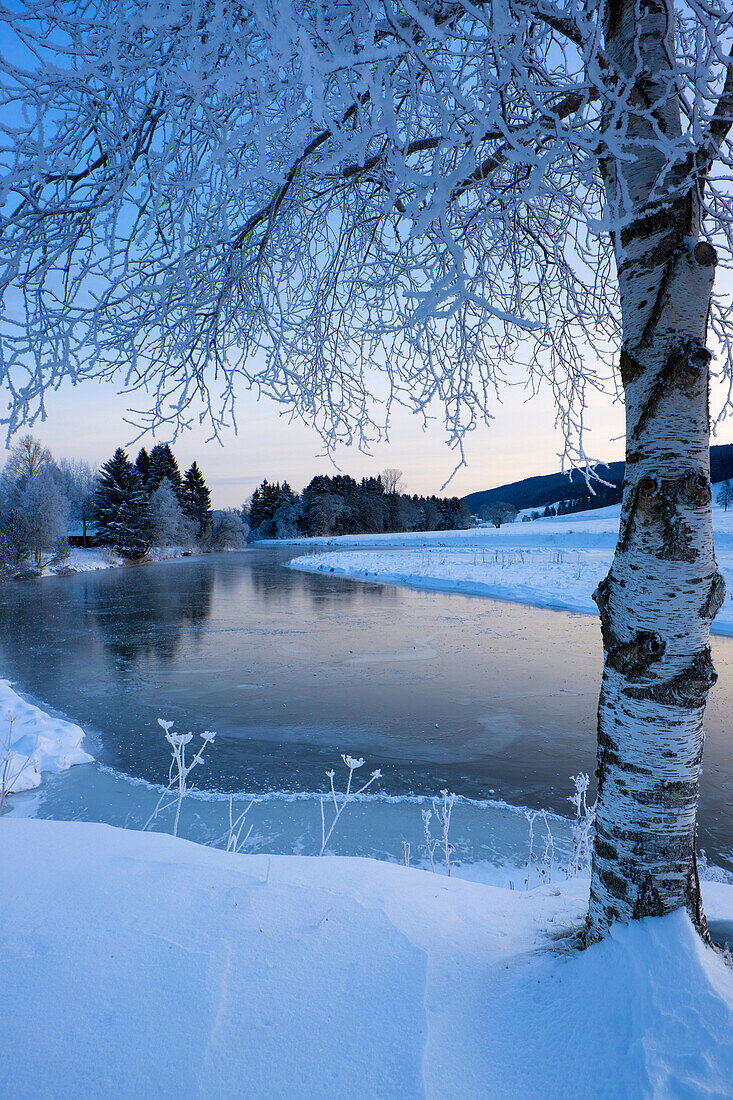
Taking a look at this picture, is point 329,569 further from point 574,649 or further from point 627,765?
point 627,765

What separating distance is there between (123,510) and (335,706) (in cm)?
3667

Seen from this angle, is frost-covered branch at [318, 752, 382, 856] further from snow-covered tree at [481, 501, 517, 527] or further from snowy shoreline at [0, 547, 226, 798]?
snow-covered tree at [481, 501, 517, 527]

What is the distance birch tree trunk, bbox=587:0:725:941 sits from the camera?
71.9 inches

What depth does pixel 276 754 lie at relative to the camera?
599 cm

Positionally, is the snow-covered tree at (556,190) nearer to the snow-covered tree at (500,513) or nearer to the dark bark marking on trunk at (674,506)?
the dark bark marking on trunk at (674,506)

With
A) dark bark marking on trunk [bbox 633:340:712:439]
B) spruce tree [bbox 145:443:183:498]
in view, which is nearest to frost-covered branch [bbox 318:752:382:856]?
dark bark marking on trunk [bbox 633:340:712:439]

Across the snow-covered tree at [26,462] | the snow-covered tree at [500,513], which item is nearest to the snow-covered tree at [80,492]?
the snow-covered tree at [26,462]

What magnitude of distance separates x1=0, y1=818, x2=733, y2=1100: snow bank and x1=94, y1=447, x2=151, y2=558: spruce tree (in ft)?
134

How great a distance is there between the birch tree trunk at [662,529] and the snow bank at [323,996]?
0.77 ft

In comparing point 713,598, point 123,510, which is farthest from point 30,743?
point 123,510

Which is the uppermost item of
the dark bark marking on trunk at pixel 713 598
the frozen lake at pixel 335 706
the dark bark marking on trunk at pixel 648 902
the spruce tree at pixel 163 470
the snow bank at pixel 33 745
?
the spruce tree at pixel 163 470

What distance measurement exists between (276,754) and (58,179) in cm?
536

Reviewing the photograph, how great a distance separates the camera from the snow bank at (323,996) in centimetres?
139

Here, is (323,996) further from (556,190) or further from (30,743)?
(30,743)
